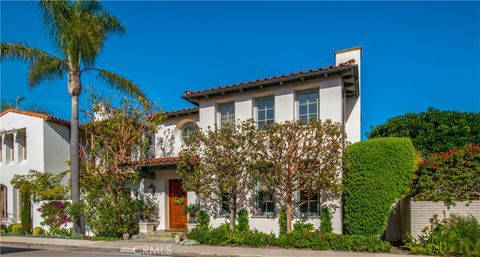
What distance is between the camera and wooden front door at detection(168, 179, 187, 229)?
629 inches

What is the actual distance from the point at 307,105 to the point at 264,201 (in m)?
4.02

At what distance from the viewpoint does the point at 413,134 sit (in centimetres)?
2217

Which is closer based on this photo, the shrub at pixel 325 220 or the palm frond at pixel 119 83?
the shrub at pixel 325 220

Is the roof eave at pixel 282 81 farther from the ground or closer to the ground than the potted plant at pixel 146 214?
farther from the ground

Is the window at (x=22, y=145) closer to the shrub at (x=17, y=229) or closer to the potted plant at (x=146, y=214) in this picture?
the shrub at (x=17, y=229)

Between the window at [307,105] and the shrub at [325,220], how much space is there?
3.29m

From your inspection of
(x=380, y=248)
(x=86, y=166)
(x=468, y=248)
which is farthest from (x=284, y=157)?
(x=86, y=166)

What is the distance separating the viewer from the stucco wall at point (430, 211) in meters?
10.7

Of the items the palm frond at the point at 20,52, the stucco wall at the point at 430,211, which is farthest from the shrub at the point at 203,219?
the palm frond at the point at 20,52

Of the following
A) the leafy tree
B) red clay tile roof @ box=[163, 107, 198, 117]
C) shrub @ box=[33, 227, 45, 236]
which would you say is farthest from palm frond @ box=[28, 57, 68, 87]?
the leafy tree

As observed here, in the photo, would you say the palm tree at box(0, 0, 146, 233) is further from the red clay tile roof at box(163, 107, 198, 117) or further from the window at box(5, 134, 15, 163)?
the window at box(5, 134, 15, 163)

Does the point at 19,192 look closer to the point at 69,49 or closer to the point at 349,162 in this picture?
the point at 69,49

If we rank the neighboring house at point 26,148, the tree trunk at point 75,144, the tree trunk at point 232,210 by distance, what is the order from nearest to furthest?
the tree trunk at point 232,210 → the tree trunk at point 75,144 → the neighboring house at point 26,148

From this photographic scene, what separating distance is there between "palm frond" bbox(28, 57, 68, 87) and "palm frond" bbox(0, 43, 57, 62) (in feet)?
0.71
